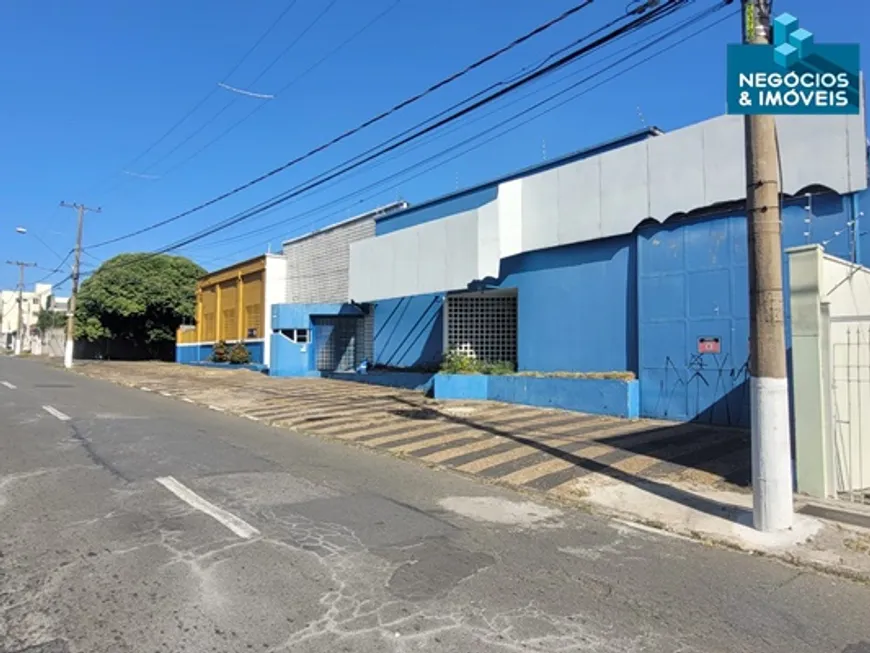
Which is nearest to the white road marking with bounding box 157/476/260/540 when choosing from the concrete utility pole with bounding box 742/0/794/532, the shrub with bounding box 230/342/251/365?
the concrete utility pole with bounding box 742/0/794/532

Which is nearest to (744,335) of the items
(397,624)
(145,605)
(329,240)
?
(397,624)

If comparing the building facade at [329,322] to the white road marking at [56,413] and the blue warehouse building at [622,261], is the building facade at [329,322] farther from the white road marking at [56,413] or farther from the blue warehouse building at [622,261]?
the white road marking at [56,413]

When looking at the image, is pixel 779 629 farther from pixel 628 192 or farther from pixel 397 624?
pixel 628 192

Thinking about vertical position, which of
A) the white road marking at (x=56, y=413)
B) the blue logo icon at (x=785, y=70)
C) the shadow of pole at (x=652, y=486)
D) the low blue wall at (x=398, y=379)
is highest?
the blue logo icon at (x=785, y=70)

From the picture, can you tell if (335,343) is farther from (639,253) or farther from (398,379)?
(639,253)

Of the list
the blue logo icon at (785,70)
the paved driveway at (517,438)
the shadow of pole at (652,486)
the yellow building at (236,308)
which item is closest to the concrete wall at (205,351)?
the yellow building at (236,308)

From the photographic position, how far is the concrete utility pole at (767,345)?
5883 mm

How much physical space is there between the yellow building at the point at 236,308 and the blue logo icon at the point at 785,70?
27424 mm

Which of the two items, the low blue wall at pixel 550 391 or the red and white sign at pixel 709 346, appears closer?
the red and white sign at pixel 709 346

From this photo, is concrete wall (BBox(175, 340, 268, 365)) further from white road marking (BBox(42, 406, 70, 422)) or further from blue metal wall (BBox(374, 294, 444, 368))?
white road marking (BBox(42, 406, 70, 422))

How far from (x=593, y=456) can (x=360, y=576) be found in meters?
5.65

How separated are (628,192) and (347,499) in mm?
10126

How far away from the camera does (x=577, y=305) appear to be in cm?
1528

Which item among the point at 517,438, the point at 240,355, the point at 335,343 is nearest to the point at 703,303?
the point at 517,438
